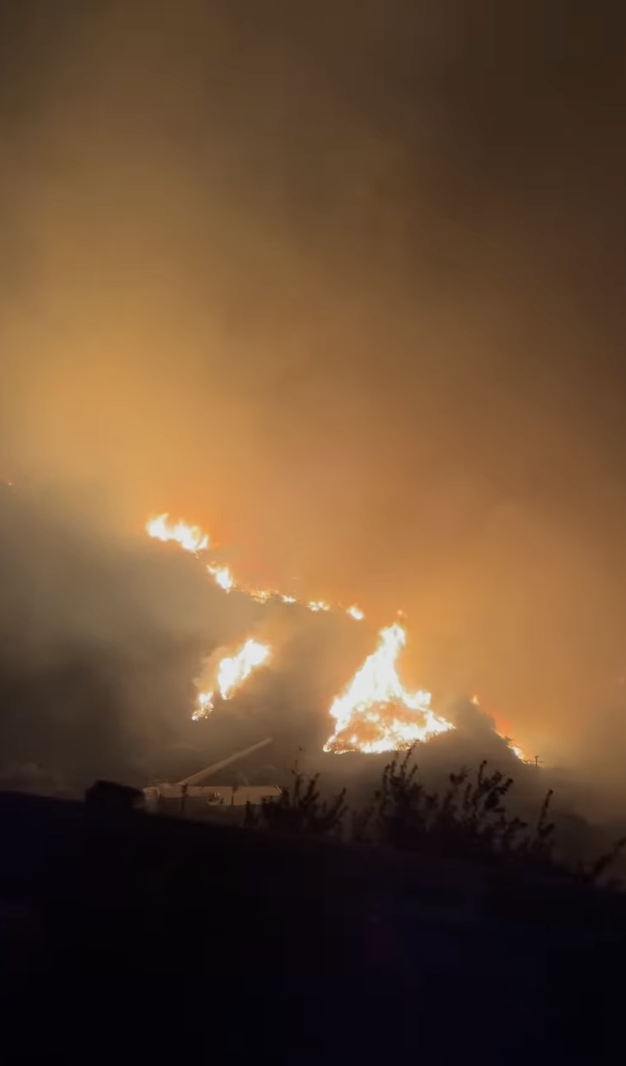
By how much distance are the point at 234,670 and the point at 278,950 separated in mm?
10451

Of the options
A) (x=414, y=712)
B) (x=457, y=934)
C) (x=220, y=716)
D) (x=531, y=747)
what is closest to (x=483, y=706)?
(x=531, y=747)

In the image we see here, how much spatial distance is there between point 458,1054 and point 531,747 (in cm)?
1409

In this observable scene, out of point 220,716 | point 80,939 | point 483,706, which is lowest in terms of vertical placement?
point 80,939

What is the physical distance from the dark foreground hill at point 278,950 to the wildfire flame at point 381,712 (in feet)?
28.0

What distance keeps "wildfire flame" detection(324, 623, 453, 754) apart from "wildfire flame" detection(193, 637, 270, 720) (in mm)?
1429

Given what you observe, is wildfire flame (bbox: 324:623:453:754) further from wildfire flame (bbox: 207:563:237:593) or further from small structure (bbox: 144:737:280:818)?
wildfire flame (bbox: 207:563:237:593)

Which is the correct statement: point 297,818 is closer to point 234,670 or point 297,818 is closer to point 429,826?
point 429,826

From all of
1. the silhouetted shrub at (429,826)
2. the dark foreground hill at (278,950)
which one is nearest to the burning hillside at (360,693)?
the silhouetted shrub at (429,826)

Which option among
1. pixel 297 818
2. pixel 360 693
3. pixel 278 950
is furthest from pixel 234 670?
pixel 278 950

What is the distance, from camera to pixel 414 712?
14.6m

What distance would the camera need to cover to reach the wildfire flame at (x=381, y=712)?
12930 mm

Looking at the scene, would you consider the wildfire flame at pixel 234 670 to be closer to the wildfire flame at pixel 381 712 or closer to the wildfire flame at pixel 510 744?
the wildfire flame at pixel 381 712

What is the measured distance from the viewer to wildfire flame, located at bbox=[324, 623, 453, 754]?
509 inches

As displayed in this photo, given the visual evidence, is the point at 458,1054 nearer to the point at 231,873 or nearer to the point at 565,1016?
the point at 565,1016
